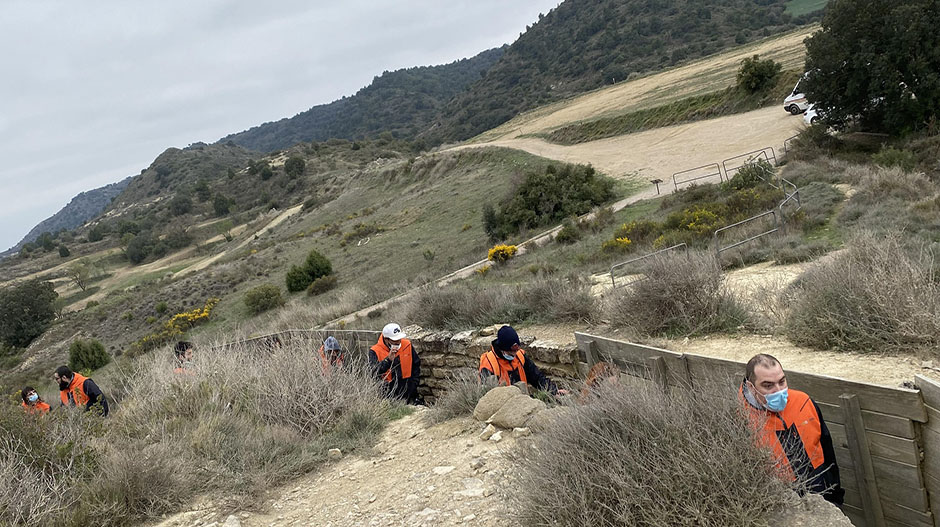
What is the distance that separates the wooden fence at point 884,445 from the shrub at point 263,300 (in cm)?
2508

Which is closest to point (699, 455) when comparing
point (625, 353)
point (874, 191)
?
point (625, 353)

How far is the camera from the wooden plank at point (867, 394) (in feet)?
10.9

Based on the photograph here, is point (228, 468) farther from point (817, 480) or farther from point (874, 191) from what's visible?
point (874, 191)

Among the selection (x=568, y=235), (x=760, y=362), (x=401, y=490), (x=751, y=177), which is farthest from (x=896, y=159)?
(x=401, y=490)

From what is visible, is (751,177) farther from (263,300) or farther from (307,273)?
(263,300)

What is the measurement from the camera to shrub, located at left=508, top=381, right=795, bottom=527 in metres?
2.66

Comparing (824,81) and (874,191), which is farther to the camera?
(824,81)

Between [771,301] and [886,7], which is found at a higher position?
[886,7]

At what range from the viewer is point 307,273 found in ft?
93.7

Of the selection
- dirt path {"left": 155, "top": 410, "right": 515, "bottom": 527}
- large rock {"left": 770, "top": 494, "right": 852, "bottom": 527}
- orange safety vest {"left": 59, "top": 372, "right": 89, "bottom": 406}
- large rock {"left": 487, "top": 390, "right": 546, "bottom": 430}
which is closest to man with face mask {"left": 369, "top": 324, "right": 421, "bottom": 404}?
dirt path {"left": 155, "top": 410, "right": 515, "bottom": 527}

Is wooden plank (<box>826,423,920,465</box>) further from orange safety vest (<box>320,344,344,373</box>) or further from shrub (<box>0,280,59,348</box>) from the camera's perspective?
shrub (<box>0,280,59,348</box>)

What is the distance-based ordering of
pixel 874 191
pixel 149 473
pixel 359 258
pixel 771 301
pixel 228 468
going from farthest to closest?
pixel 359 258, pixel 874 191, pixel 771 301, pixel 228 468, pixel 149 473

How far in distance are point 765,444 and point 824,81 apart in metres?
21.3

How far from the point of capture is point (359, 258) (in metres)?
30.4
